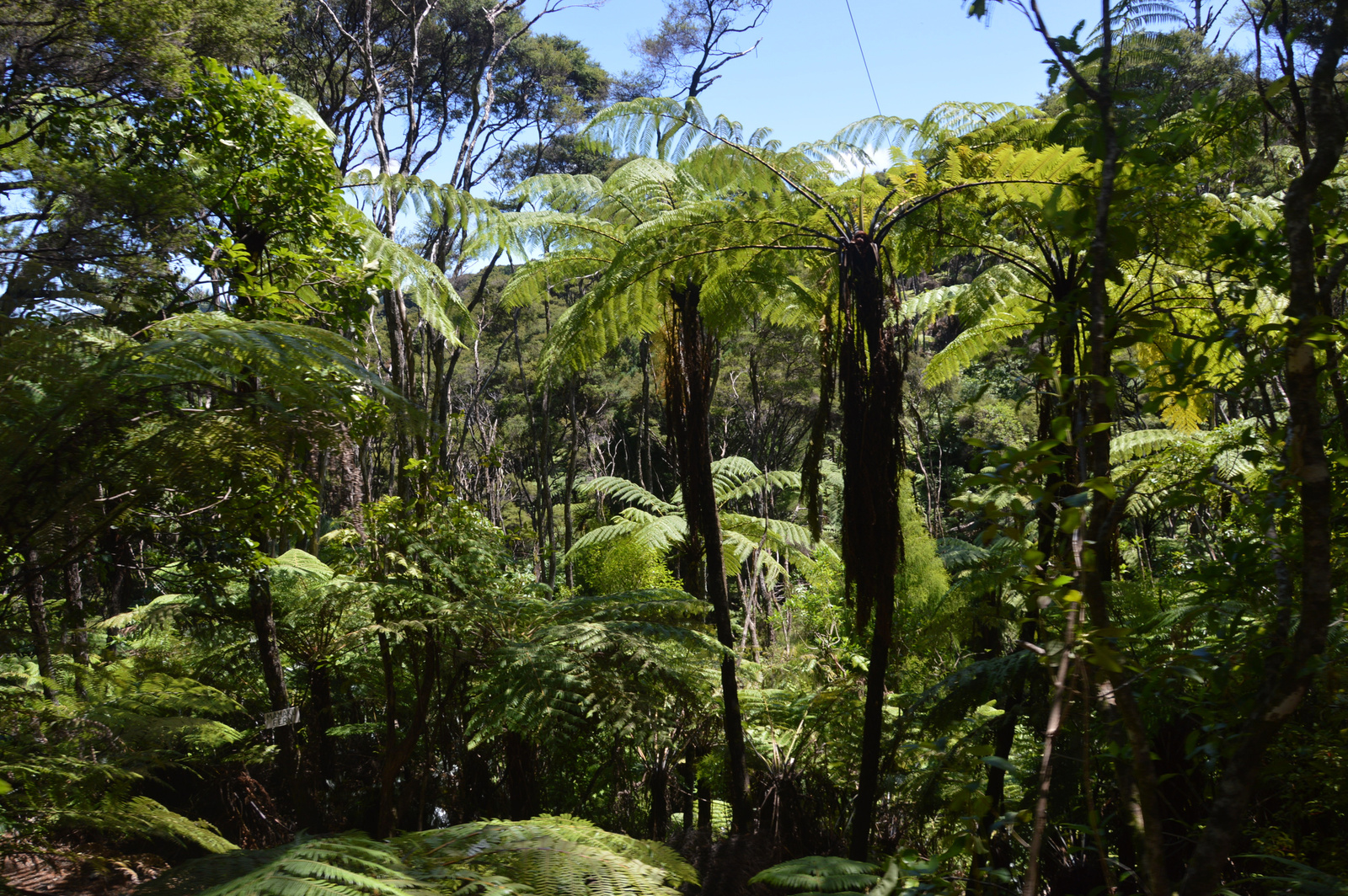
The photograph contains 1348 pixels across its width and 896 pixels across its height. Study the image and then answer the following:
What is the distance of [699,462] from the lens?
13.3 feet

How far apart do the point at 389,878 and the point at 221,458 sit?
4.83ft

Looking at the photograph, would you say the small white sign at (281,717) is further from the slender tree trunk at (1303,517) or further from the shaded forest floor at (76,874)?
the slender tree trunk at (1303,517)

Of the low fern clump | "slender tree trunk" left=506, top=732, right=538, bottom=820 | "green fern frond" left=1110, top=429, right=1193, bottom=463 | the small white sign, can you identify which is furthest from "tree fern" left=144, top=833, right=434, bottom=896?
"green fern frond" left=1110, top=429, right=1193, bottom=463

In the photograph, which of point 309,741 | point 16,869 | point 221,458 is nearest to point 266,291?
point 221,458

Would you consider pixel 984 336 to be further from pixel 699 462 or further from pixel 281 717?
pixel 281 717

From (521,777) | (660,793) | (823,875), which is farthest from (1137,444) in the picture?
(823,875)

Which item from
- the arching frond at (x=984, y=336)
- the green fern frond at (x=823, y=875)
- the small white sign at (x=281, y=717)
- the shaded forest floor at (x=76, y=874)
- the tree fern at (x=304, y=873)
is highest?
the arching frond at (x=984, y=336)

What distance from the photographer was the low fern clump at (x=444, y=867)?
1546 mm

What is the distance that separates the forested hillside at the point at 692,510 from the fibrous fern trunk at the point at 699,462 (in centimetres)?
3

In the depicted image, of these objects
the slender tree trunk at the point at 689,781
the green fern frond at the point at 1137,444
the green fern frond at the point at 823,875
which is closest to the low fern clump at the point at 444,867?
the green fern frond at the point at 823,875

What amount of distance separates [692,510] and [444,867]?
2.43m

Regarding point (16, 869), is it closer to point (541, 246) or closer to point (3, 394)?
point (3, 394)

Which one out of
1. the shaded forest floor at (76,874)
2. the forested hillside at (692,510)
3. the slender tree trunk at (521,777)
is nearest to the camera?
the forested hillside at (692,510)

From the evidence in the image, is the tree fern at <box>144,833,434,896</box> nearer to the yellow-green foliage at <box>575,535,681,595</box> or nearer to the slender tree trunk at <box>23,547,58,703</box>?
the slender tree trunk at <box>23,547,58,703</box>
